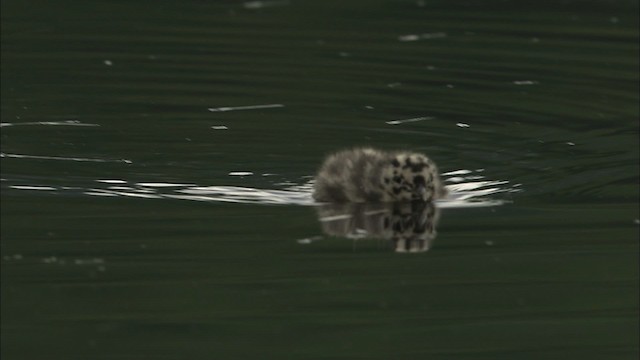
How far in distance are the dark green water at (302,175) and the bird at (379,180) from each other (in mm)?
198

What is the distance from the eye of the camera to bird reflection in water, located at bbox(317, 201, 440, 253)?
1088 cm

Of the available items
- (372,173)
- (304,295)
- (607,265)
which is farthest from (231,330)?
(372,173)

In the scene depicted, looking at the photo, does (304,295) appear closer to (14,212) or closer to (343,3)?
(14,212)

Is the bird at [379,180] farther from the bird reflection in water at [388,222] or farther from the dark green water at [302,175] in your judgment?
the dark green water at [302,175]

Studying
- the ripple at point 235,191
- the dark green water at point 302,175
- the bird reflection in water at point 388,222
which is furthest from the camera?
the ripple at point 235,191

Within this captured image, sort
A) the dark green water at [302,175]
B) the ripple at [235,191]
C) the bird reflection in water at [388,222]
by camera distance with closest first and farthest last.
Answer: the dark green water at [302,175], the bird reflection in water at [388,222], the ripple at [235,191]

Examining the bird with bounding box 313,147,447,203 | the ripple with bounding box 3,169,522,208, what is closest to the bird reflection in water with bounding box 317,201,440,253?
the bird with bounding box 313,147,447,203

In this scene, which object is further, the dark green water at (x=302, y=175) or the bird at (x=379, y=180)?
the bird at (x=379, y=180)

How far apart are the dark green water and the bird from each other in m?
0.20

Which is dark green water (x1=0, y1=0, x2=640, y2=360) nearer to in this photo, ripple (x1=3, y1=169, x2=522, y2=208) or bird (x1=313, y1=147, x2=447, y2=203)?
ripple (x1=3, y1=169, x2=522, y2=208)

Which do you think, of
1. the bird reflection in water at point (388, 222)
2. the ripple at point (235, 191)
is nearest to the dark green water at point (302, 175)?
the ripple at point (235, 191)

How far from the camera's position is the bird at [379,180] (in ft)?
38.5

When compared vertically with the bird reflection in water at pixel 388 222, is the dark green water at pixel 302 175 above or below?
above

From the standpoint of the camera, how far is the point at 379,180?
38.9 feet
